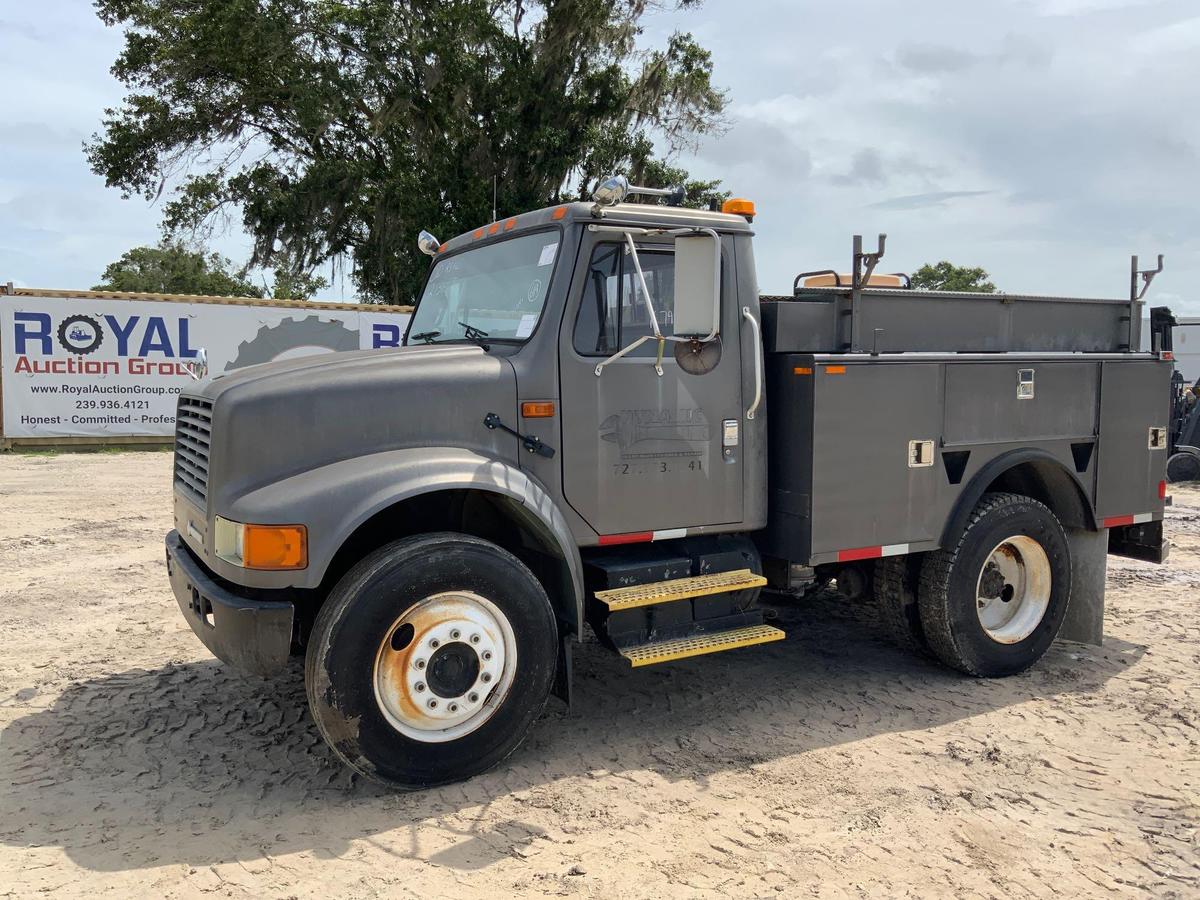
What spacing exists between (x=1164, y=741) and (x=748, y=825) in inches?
93.8

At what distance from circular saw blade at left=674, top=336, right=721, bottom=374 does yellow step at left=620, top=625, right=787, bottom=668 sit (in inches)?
51.9

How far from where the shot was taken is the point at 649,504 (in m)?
4.54

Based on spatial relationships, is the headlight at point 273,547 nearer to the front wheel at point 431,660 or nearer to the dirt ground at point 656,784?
the front wheel at point 431,660

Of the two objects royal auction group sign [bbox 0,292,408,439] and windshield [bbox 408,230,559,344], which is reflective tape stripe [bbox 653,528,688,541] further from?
royal auction group sign [bbox 0,292,408,439]

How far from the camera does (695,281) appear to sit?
4.14 metres

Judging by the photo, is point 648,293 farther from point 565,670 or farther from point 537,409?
point 565,670

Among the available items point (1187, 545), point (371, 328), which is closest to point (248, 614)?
point (1187, 545)

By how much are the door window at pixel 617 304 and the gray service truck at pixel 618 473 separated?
0.01 meters

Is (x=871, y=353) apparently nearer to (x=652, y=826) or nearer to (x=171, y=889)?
(x=652, y=826)

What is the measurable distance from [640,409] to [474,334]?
0.91 metres

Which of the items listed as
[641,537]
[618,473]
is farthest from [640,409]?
[641,537]

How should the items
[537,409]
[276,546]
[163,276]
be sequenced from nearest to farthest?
[276,546], [537,409], [163,276]

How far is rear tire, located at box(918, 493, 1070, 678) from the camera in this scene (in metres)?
5.32

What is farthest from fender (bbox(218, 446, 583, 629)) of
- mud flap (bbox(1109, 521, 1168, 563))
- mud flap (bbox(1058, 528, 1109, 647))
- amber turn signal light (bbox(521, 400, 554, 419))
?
mud flap (bbox(1109, 521, 1168, 563))
